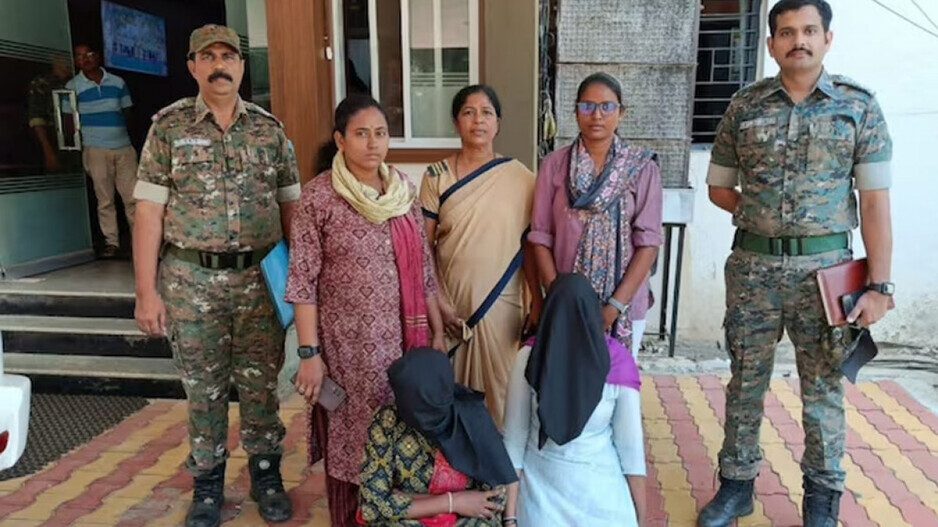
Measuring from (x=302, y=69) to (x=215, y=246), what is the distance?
1815 millimetres

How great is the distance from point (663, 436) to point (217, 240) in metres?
2.27

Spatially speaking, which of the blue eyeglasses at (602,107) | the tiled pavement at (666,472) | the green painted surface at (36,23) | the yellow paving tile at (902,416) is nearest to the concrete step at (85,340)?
the tiled pavement at (666,472)

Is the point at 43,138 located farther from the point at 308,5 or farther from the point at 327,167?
the point at 327,167

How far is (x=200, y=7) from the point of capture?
7.43m

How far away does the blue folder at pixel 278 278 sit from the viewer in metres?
2.37

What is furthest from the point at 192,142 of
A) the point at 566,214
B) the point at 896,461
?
the point at 896,461

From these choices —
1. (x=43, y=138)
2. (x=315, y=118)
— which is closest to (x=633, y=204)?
(x=315, y=118)

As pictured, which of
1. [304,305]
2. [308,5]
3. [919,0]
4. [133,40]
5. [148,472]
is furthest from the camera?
[133,40]

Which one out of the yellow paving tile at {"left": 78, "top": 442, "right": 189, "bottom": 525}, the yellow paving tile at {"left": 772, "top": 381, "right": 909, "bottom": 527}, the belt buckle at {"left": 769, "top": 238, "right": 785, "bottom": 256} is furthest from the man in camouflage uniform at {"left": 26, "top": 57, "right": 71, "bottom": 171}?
the yellow paving tile at {"left": 772, "top": 381, "right": 909, "bottom": 527}

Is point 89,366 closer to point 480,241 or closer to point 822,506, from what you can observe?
point 480,241

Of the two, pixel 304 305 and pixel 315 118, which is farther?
pixel 315 118

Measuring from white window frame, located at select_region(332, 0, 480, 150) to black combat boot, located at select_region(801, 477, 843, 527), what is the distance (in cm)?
270

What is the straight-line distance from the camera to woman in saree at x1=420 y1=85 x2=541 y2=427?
2.45 meters

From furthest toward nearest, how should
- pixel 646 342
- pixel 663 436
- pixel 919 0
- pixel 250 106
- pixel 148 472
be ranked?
pixel 646 342, pixel 919 0, pixel 663 436, pixel 148 472, pixel 250 106
